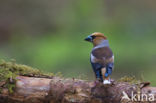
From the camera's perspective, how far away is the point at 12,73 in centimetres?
527

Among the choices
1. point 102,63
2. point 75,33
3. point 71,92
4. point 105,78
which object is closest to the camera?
point 71,92

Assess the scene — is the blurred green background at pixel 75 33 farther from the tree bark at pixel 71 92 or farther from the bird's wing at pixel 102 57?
the tree bark at pixel 71 92

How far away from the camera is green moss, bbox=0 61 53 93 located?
513 centimetres

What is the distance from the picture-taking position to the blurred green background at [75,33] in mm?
12367

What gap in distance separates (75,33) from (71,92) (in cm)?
893

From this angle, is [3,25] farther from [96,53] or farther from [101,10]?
[96,53]

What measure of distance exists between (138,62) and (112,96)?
7.64m

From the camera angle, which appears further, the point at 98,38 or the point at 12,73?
the point at 98,38

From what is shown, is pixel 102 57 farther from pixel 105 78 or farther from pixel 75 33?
pixel 75 33

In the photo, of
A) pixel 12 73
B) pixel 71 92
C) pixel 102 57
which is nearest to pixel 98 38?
pixel 102 57

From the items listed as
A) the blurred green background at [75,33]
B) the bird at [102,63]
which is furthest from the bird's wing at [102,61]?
the blurred green background at [75,33]

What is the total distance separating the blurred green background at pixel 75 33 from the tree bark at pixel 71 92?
5559 mm

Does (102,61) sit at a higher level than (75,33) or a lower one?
lower

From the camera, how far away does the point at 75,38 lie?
1352cm
